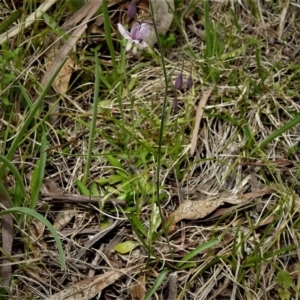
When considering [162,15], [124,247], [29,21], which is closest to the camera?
[124,247]

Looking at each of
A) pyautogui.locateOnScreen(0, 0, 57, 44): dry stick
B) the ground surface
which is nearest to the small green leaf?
the ground surface

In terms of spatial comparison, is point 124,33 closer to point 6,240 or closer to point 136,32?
point 136,32

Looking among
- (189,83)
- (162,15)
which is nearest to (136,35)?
(189,83)

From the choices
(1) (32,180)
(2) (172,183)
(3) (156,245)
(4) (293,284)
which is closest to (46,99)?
(1) (32,180)

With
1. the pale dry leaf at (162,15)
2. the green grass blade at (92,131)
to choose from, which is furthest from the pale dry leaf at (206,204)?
the pale dry leaf at (162,15)

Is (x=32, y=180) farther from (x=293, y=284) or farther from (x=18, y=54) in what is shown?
(x=293, y=284)

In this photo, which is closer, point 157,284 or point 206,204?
point 157,284

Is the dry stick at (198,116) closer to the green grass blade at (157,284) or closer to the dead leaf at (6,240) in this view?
the green grass blade at (157,284)
